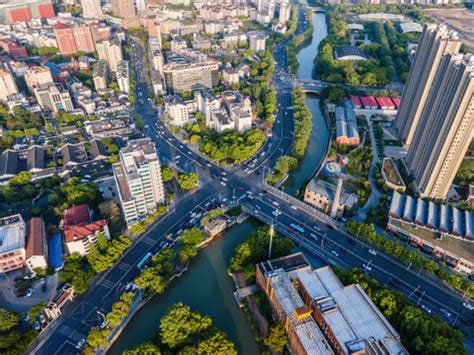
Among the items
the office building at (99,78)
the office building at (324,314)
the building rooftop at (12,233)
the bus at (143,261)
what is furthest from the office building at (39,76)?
the office building at (324,314)

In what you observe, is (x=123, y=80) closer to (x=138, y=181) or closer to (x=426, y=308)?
(x=138, y=181)

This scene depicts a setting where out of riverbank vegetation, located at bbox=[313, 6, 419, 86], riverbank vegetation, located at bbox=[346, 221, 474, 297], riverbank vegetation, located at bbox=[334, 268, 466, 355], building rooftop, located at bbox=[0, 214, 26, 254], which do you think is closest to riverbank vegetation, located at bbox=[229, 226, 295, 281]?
riverbank vegetation, located at bbox=[334, 268, 466, 355]

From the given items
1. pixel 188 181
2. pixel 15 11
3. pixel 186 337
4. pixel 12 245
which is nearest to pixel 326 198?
pixel 188 181

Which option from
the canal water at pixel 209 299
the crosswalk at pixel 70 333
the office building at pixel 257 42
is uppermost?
the office building at pixel 257 42

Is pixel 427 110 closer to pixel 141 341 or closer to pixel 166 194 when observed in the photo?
pixel 166 194

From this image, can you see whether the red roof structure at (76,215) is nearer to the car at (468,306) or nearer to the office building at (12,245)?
the office building at (12,245)

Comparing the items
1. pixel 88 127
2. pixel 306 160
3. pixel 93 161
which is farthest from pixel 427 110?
pixel 88 127

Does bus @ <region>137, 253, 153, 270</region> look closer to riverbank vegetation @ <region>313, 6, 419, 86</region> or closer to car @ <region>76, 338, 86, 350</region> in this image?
car @ <region>76, 338, 86, 350</region>
